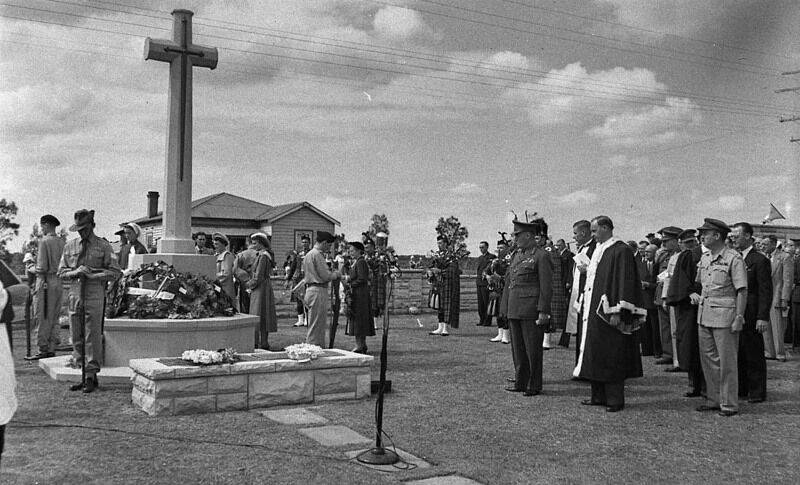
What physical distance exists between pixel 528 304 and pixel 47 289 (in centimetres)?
684

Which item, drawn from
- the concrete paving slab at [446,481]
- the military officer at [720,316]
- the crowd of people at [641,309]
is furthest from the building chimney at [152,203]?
the concrete paving slab at [446,481]

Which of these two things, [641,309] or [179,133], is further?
[179,133]

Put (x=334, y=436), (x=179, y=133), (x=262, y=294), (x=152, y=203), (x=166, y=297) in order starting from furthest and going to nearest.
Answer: (x=152, y=203), (x=262, y=294), (x=179, y=133), (x=166, y=297), (x=334, y=436)

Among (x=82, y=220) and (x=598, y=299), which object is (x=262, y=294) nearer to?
(x=82, y=220)

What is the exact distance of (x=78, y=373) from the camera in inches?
320

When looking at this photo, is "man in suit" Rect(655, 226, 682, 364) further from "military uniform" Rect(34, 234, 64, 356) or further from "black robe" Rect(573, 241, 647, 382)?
"military uniform" Rect(34, 234, 64, 356)

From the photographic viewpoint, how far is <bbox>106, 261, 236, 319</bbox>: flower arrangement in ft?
27.6

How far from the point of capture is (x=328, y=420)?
20.7 feet

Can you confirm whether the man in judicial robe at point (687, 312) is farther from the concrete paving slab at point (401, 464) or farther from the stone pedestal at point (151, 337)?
the stone pedestal at point (151, 337)

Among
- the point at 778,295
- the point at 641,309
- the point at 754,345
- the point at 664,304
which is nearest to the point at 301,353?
the point at 641,309

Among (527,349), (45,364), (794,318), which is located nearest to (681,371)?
(527,349)

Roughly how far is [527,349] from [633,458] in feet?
8.86

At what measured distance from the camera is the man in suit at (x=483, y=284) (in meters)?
16.0

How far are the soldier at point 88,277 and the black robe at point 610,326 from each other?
5.55 meters
